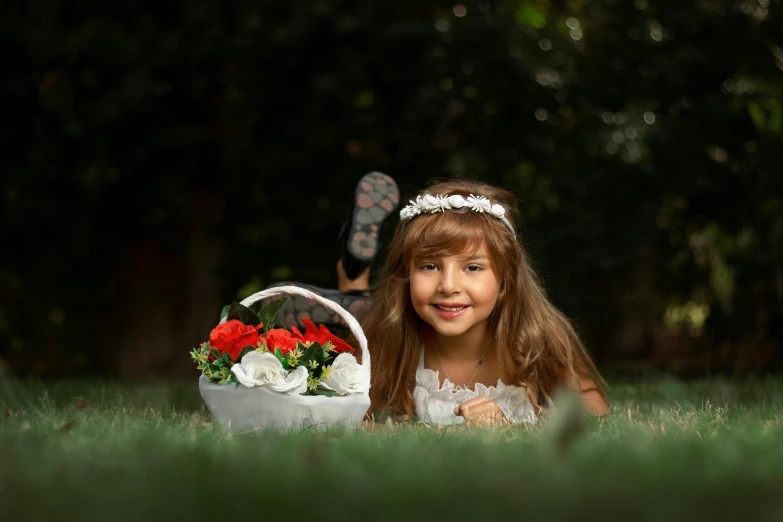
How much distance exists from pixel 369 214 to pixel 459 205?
784mm

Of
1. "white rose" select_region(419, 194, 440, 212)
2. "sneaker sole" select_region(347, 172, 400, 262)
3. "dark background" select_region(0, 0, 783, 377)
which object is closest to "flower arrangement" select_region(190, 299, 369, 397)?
"white rose" select_region(419, 194, 440, 212)

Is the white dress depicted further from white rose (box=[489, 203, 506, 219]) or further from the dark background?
the dark background

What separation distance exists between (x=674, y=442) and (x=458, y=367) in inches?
48.9

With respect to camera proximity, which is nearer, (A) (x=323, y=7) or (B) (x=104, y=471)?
(B) (x=104, y=471)

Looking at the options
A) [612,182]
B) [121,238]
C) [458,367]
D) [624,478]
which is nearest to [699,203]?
[612,182]

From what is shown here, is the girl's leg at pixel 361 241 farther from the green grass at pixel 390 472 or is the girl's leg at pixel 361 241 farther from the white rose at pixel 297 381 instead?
the green grass at pixel 390 472

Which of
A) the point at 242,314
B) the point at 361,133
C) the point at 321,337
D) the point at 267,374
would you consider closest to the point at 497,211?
the point at 321,337

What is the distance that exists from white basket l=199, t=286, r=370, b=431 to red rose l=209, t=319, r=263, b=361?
0.10m

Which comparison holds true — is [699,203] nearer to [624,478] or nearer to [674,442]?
[674,442]

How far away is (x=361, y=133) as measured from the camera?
5156 mm

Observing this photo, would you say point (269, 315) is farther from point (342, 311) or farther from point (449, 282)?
point (449, 282)

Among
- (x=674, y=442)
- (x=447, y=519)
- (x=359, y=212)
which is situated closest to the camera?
(x=447, y=519)

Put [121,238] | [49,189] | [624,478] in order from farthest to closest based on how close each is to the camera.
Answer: [121,238], [49,189], [624,478]

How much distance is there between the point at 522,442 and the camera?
1919 millimetres
